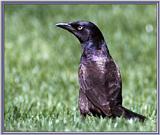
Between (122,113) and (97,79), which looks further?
(97,79)

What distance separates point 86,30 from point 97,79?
0.50 metres

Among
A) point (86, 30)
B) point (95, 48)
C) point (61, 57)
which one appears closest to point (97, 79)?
point (95, 48)

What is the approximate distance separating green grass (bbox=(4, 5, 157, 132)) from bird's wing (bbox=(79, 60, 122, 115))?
46cm

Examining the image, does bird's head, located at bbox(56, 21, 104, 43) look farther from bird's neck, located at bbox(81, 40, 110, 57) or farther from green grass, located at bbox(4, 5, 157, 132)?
green grass, located at bbox(4, 5, 157, 132)

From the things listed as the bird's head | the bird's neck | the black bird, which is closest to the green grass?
the black bird

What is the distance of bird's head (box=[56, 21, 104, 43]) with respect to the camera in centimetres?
711

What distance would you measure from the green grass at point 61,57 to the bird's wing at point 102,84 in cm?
46

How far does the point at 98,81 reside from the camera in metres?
7.06

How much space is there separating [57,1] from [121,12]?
6.71m

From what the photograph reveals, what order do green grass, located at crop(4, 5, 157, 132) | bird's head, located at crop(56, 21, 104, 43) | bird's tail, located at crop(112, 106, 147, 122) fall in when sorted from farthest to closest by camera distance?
green grass, located at crop(4, 5, 157, 132)
bird's head, located at crop(56, 21, 104, 43)
bird's tail, located at crop(112, 106, 147, 122)

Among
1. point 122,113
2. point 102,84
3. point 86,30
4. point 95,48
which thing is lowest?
point 122,113

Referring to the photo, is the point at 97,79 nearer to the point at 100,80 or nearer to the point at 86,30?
the point at 100,80

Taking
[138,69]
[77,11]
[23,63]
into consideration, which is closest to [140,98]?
[138,69]

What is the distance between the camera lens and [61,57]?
12.3 m
